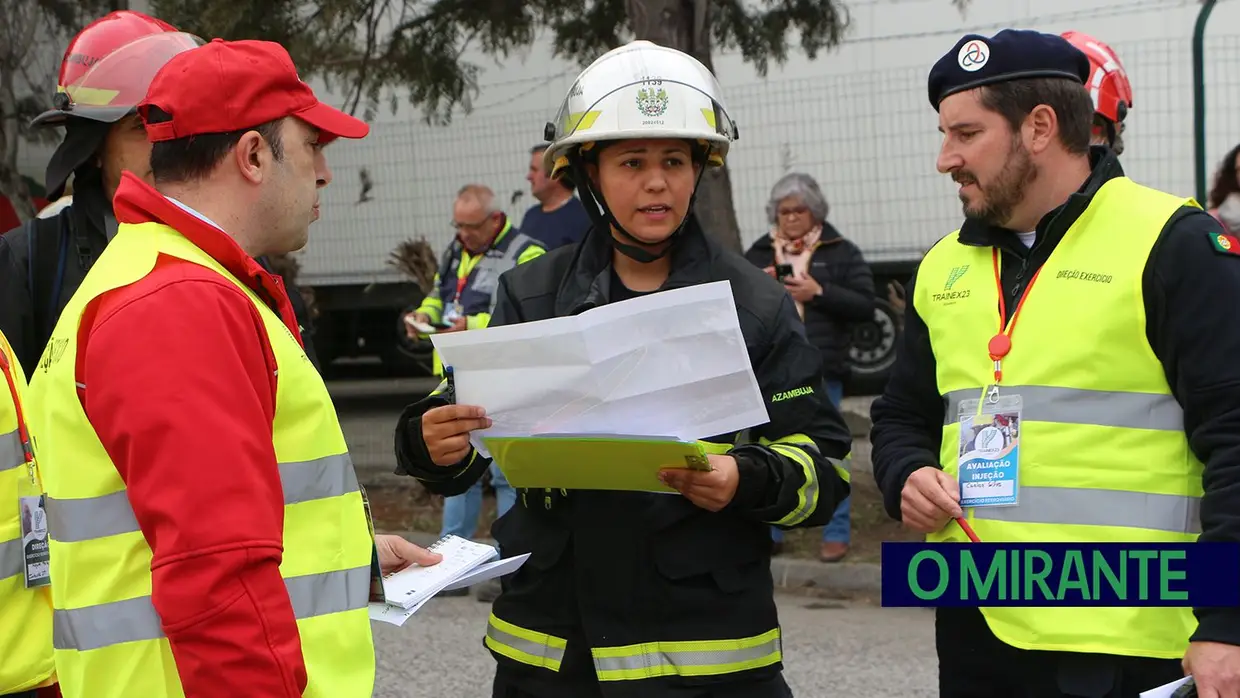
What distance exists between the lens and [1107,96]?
126 inches

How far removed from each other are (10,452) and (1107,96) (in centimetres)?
244

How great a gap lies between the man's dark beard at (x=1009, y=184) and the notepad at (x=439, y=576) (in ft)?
3.79

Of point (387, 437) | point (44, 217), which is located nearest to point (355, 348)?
point (387, 437)

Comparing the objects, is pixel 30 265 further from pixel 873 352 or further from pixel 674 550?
pixel 873 352

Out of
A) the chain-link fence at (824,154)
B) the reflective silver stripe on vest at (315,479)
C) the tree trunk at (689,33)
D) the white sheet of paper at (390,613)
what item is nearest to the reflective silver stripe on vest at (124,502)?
the reflective silver stripe on vest at (315,479)

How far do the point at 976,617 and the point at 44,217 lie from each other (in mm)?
2241

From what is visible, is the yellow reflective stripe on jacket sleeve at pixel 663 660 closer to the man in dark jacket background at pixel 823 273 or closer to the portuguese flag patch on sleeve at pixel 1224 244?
the portuguese flag patch on sleeve at pixel 1224 244

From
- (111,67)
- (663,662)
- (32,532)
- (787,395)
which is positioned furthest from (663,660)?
(111,67)

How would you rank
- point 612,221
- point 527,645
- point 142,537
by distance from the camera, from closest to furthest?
point 142,537, point 527,645, point 612,221

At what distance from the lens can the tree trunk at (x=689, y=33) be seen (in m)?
7.99

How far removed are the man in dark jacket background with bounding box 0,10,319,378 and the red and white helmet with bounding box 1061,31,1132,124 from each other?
2.09 m

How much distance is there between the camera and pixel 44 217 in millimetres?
3271

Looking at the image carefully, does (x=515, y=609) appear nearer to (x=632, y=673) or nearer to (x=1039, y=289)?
(x=632, y=673)

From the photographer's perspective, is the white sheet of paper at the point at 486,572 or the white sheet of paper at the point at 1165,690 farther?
the white sheet of paper at the point at 486,572
